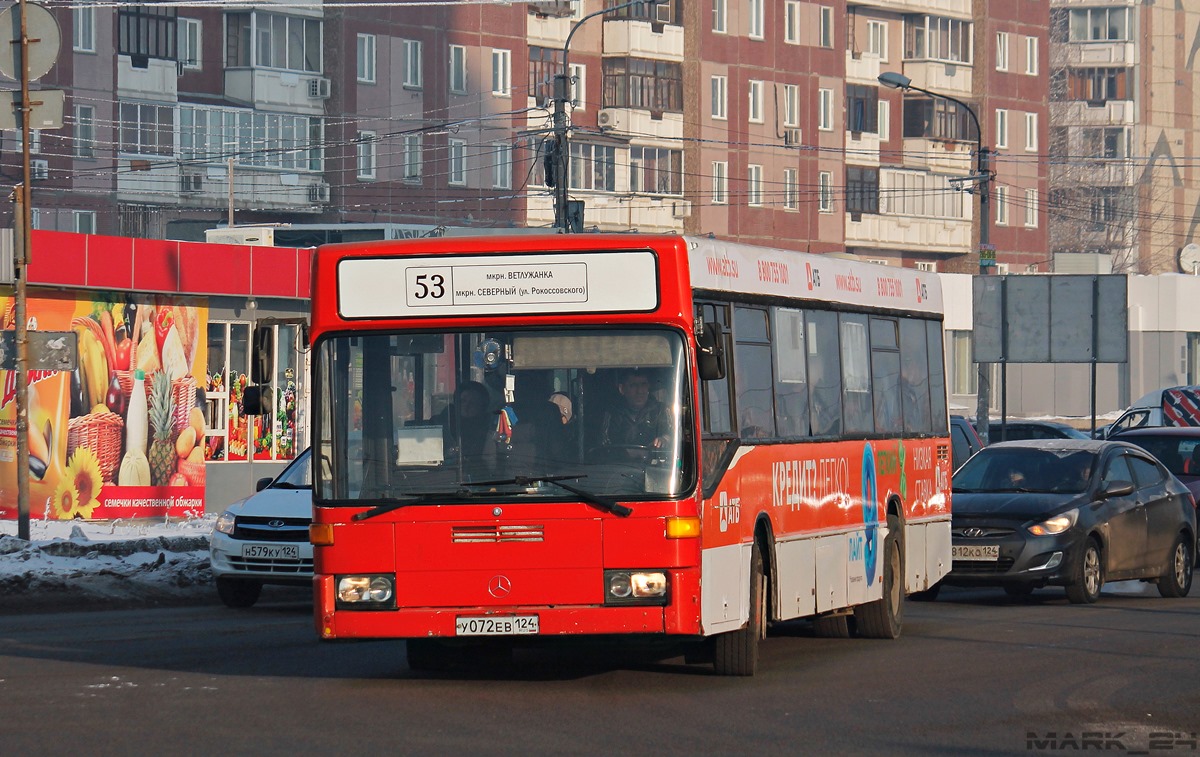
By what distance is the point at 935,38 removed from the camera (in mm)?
86250

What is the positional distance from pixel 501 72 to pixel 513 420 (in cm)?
6514

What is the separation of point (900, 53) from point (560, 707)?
256ft

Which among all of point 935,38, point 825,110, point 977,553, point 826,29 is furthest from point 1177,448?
point 935,38

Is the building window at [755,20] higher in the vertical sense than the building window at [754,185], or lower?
higher

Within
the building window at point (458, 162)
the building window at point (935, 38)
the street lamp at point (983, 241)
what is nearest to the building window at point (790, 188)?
the building window at point (935, 38)

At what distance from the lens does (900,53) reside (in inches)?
3393

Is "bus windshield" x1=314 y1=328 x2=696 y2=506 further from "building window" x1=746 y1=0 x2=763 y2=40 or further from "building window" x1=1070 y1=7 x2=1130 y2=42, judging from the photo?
"building window" x1=1070 y1=7 x2=1130 y2=42

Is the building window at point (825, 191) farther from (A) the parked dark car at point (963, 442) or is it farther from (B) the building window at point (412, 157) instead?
(A) the parked dark car at point (963, 442)

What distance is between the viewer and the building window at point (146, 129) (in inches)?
2692

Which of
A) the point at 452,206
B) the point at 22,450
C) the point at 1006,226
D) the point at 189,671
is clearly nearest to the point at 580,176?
the point at 452,206

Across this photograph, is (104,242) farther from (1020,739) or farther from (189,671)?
(1020,739)

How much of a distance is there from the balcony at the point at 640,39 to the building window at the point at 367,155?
9670mm

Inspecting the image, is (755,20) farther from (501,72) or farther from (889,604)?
(889,604)

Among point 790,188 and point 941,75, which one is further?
point 941,75
